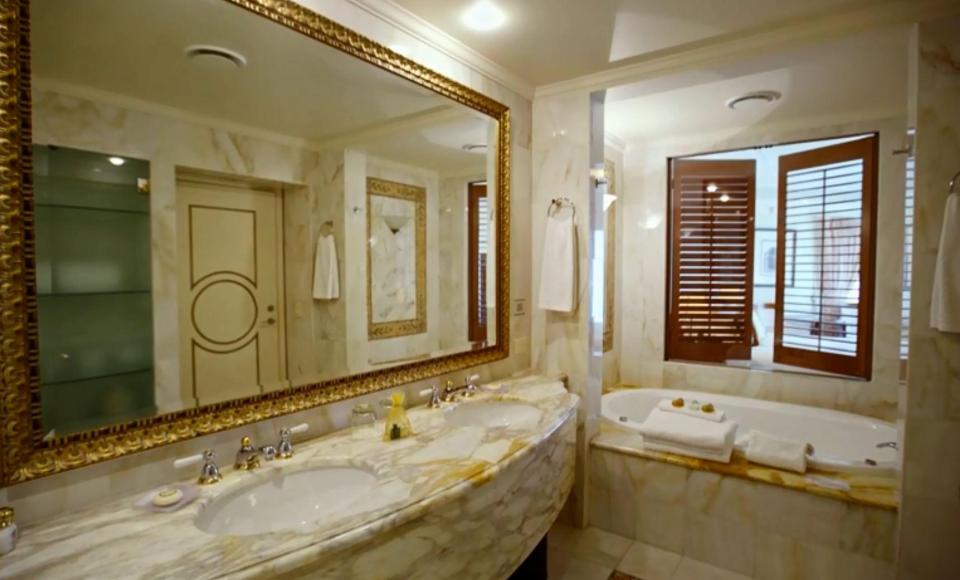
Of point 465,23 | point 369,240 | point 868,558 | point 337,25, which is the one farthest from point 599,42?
point 868,558

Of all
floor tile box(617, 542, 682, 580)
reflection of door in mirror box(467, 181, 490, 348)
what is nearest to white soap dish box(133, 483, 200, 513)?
→ reflection of door in mirror box(467, 181, 490, 348)

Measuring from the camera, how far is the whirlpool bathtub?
284 cm

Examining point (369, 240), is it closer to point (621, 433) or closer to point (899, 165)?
point (621, 433)

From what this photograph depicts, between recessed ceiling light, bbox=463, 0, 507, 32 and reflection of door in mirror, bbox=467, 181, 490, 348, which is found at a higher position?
recessed ceiling light, bbox=463, 0, 507, 32

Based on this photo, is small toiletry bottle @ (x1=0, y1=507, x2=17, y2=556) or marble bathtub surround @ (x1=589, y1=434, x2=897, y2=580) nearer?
small toiletry bottle @ (x1=0, y1=507, x2=17, y2=556)

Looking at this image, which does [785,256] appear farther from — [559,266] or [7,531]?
[7,531]

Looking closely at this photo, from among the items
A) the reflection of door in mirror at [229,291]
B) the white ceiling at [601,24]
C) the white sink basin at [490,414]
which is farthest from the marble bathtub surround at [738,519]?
the white ceiling at [601,24]

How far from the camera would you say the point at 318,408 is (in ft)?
5.45

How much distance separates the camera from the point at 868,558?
6.63 feet

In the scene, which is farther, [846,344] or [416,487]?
[846,344]

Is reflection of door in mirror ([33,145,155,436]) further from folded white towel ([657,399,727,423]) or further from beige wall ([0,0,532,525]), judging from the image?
folded white towel ([657,399,727,423])

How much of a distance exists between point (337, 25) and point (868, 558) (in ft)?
9.90

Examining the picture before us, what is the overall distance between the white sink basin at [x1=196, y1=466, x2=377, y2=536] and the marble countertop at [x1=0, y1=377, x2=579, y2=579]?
0.02 metres

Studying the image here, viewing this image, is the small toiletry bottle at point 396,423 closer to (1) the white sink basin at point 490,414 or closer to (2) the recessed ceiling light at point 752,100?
(1) the white sink basin at point 490,414
